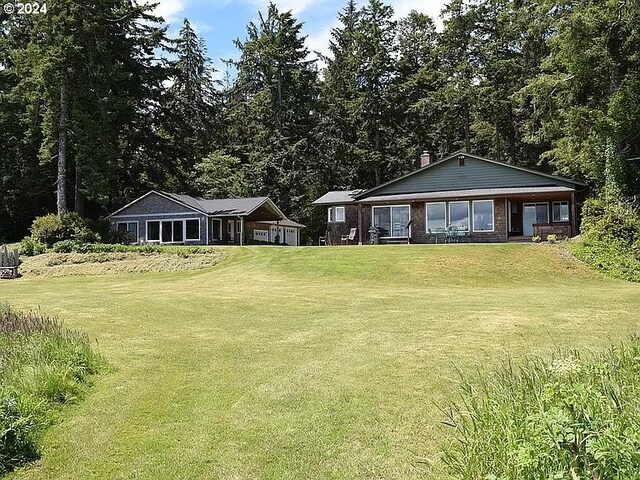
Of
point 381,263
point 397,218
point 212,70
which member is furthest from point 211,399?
point 212,70

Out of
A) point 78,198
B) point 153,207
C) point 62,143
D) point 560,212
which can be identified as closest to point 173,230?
point 153,207

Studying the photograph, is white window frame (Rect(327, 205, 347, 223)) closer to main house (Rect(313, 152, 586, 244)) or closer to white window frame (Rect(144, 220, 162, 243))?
main house (Rect(313, 152, 586, 244))

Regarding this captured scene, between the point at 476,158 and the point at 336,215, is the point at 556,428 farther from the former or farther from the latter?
the point at 336,215

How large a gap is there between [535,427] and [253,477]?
2.02 m

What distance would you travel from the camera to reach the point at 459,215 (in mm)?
27906

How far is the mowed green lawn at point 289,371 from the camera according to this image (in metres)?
4.49

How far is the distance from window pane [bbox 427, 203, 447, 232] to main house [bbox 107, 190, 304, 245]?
11341mm

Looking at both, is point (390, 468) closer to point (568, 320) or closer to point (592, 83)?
point (568, 320)

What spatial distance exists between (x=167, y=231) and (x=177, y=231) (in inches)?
25.5

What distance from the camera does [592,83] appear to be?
25547 mm

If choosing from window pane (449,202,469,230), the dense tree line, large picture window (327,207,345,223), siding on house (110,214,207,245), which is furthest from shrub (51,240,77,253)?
window pane (449,202,469,230)

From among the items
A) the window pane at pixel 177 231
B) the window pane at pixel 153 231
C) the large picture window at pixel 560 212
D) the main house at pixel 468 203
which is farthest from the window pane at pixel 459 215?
the window pane at pixel 153 231

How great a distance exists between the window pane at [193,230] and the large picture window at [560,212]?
20411 millimetres

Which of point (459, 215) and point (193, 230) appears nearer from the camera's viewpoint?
point (459, 215)
